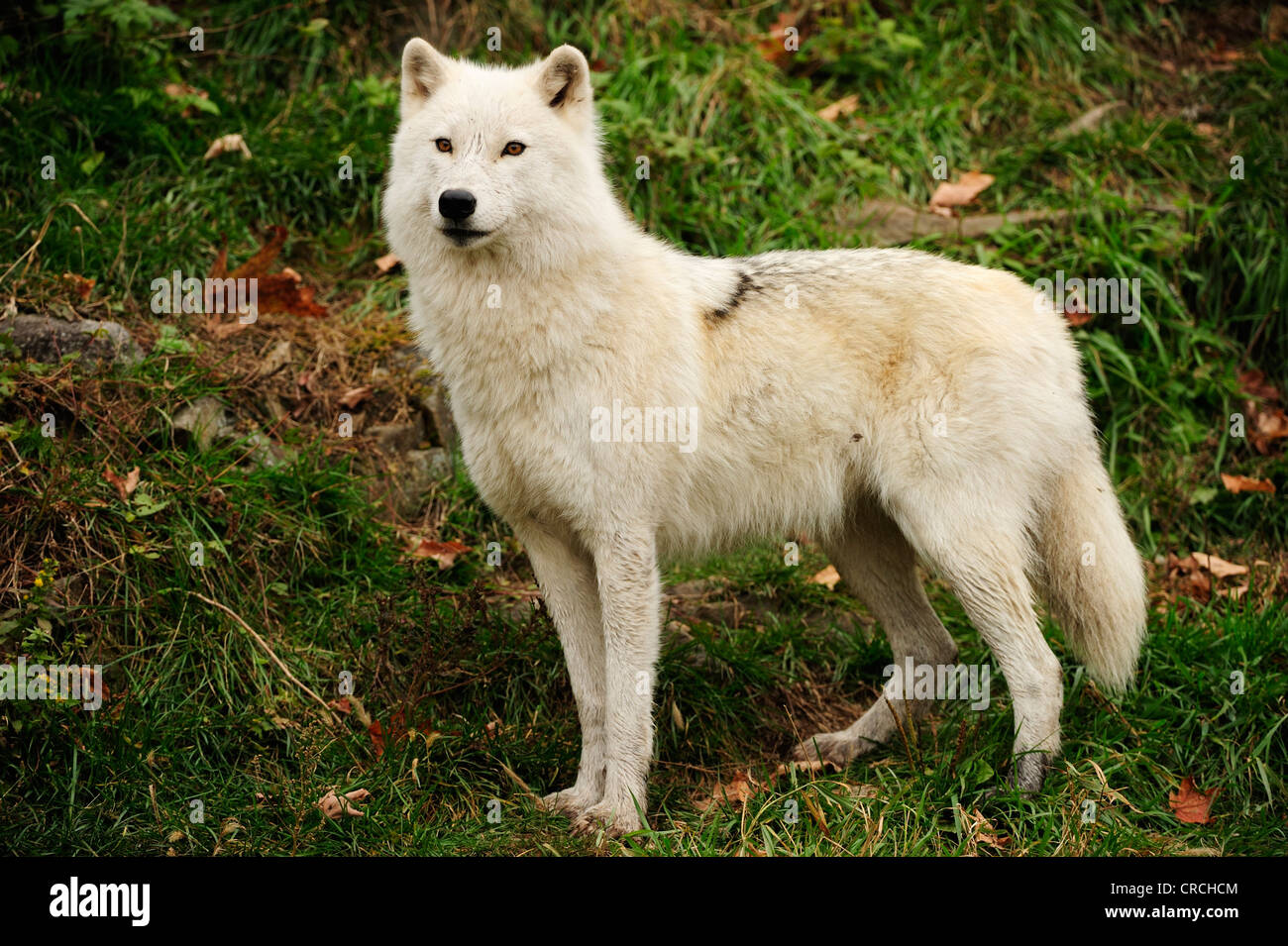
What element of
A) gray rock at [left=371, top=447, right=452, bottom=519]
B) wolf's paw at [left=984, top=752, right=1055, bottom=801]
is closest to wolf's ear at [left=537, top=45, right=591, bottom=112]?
gray rock at [left=371, top=447, right=452, bottom=519]

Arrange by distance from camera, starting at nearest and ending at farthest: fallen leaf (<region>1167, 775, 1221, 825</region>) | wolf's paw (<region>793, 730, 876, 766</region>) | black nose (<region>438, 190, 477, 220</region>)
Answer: black nose (<region>438, 190, 477, 220</region>), fallen leaf (<region>1167, 775, 1221, 825</region>), wolf's paw (<region>793, 730, 876, 766</region>)

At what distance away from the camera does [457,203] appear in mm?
3873

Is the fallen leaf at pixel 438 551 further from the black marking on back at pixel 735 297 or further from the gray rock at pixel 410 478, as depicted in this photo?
the black marking on back at pixel 735 297

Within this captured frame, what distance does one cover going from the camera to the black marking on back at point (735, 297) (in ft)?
14.9

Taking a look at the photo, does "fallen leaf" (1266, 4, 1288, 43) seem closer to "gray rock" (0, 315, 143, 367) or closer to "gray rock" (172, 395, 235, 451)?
"gray rock" (172, 395, 235, 451)

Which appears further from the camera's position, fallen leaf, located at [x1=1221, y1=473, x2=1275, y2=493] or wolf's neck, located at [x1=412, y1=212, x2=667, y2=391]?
fallen leaf, located at [x1=1221, y1=473, x2=1275, y2=493]

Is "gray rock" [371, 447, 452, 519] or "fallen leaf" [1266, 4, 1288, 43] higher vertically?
"fallen leaf" [1266, 4, 1288, 43]

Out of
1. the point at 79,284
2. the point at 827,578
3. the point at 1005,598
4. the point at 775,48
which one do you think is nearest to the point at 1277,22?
the point at 775,48

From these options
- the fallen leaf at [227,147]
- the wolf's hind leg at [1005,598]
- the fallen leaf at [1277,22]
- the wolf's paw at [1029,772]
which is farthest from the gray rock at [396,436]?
the fallen leaf at [1277,22]

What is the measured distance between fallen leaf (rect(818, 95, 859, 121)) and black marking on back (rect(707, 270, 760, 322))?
11.2 ft

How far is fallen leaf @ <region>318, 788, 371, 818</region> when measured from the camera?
4.16m

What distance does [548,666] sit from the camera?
504 cm

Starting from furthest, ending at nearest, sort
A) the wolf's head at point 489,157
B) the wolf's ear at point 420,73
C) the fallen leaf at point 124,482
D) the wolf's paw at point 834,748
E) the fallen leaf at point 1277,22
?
the fallen leaf at point 1277,22 < the fallen leaf at point 124,482 < the wolf's paw at point 834,748 < the wolf's ear at point 420,73 < the wolf's head at point 489,157

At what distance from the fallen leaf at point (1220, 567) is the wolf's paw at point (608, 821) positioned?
3.52 meters
